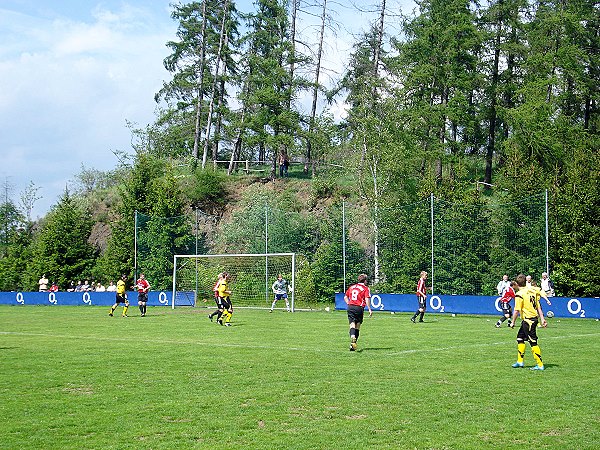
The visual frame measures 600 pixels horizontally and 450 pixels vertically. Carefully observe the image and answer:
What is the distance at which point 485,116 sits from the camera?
5744 centimetres

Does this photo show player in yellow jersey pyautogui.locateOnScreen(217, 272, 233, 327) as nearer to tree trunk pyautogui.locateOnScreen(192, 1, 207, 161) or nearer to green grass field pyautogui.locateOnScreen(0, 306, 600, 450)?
green grass field pyautogui.locateOnScreen(0, 306, 600, 450)

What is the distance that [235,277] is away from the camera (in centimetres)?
4581

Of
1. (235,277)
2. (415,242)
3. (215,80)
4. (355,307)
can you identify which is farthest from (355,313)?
(215,80)

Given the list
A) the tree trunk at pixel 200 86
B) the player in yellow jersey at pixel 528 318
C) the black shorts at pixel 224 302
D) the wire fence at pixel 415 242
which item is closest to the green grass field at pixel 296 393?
the player in yellow jersey at pixel 528 318

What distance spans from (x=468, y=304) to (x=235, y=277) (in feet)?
53.4

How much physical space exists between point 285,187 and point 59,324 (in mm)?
35858

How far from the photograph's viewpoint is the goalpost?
43844 millimetres

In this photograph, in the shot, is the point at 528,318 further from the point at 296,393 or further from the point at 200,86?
the point at 200,86

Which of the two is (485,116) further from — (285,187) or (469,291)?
(469,291)

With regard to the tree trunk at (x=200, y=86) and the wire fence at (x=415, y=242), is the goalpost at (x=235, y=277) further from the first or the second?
the tree trunk at (x=200, y=86)

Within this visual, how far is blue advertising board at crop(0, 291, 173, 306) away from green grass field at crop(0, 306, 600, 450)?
24.0 meters

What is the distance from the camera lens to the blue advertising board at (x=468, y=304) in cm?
3200

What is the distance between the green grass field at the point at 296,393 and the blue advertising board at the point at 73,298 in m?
24.0

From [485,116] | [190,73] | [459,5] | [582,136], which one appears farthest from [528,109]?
[190,73]
